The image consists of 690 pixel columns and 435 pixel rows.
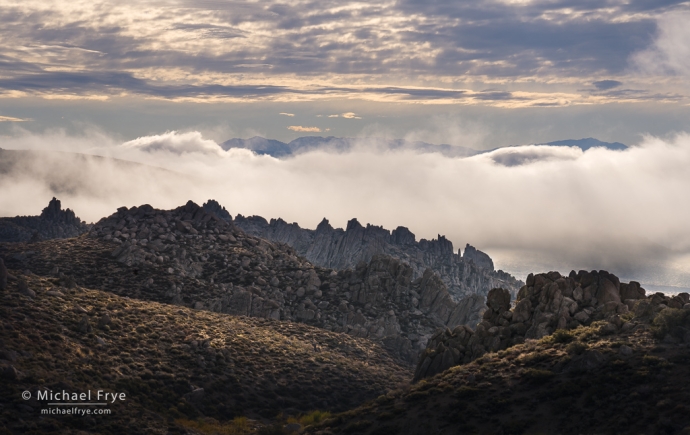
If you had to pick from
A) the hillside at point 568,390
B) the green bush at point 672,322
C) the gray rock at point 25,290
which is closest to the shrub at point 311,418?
the hillside at point 568,390

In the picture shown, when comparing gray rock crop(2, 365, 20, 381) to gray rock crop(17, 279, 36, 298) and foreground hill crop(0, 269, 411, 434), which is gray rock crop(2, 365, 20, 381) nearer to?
foreground hill crop(0, 269, 411, 434)

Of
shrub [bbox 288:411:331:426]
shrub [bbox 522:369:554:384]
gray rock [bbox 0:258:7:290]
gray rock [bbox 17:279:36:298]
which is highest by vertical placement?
gray rock [bbox 0:258:7:290]

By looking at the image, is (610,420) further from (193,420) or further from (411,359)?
(411,359)

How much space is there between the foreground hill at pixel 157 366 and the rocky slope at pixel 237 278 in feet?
64.1

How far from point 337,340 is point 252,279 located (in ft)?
119

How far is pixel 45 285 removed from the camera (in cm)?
10731

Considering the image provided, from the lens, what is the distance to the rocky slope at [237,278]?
147 m

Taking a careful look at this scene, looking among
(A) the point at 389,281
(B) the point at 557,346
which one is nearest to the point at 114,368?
(B) the point at 557,346

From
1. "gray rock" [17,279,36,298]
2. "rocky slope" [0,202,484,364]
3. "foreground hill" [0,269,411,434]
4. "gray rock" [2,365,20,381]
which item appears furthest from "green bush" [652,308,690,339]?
"gray rock" [17,279,36,298]

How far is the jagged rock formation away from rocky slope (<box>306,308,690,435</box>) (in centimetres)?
963

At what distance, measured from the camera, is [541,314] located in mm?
92938

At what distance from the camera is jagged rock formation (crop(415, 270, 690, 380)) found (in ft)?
296

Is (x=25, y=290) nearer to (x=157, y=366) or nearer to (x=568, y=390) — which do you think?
(x=157, y=366)

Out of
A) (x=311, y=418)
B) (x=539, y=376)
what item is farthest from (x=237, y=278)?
(x=539, y=376)
